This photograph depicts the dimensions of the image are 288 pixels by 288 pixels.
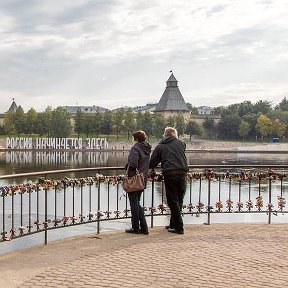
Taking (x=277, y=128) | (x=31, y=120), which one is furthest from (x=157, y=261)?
(x=277, y=128)

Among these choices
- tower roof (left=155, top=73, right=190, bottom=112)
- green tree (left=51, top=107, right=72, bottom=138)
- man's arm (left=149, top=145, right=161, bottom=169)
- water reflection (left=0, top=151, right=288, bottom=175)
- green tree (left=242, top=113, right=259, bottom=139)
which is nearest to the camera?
man's arm (left=149, top=145, right=161, bottom=169)

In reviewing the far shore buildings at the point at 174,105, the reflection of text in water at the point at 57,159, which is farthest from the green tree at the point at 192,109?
the reflection of text in water at the point at 57,159

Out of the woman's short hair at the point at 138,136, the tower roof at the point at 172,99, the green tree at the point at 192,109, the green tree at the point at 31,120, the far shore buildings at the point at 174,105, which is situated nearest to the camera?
the woman's short hair at the point at 138,136

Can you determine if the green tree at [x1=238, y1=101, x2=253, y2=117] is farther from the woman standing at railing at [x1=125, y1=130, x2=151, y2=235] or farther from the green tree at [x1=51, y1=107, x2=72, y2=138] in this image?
the woman standing at railing at [x1=125, y1=130, x2=151, y2=235]

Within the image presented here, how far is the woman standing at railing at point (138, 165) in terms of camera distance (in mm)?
8953

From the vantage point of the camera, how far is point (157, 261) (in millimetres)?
7137

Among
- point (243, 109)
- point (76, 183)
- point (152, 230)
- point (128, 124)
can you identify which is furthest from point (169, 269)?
point (243, 109)

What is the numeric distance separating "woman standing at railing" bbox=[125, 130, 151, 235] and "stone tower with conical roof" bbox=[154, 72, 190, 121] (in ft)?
486

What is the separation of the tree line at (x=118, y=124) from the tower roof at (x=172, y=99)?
21889mm

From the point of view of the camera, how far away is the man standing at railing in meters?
9.11

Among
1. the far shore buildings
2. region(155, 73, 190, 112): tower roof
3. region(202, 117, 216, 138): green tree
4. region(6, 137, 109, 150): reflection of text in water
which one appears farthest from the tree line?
region(155, 73, 190, 112): tower roof

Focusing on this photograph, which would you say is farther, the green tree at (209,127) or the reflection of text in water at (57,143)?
the green tree at (209,127)

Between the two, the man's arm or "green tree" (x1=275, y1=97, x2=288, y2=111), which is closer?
the man's arm

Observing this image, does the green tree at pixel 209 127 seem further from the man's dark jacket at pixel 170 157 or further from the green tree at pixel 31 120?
the man's dark jacket at pixel 170 157
